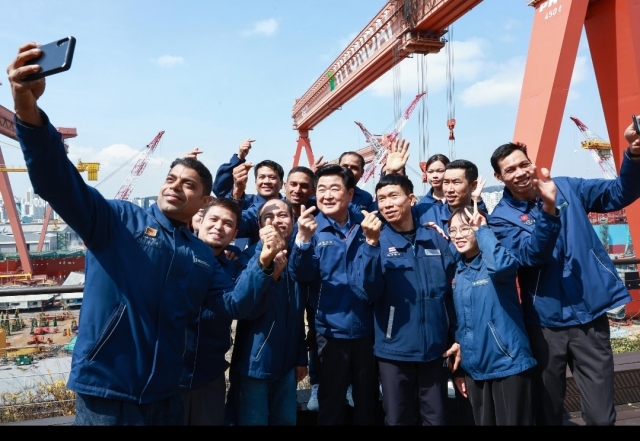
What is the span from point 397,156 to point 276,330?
4.84ft

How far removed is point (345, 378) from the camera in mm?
2271

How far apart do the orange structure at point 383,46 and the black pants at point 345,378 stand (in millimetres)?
8616

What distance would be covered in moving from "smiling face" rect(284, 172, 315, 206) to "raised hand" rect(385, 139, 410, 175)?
55cm

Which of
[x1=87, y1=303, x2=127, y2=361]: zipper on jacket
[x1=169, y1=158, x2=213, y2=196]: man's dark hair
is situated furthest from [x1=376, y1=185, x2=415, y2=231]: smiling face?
[x1=87, y1=303, x2=127, y2=361]: zipper on jacket

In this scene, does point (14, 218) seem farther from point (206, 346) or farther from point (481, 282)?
point (481, 282)

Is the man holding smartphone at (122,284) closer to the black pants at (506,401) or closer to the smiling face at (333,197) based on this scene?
the smiling face at (333,197)

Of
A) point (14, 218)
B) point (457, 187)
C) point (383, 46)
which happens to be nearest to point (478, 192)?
point (457, 187)

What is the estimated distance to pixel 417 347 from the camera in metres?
2.14

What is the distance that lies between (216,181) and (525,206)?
2172 millimetres

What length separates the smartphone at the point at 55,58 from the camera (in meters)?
1.13

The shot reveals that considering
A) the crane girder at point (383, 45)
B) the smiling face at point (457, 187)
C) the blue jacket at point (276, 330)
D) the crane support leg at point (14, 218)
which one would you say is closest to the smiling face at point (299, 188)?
the blue jacket at point (276, 330)

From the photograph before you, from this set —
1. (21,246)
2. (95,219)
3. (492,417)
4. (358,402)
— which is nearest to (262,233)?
(95,219)

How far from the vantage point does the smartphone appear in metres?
1.13

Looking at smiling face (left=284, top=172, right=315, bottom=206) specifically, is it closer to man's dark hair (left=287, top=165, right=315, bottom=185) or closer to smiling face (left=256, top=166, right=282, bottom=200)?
man's dark hair (left=287, top=165, right=315, bottom=185)
